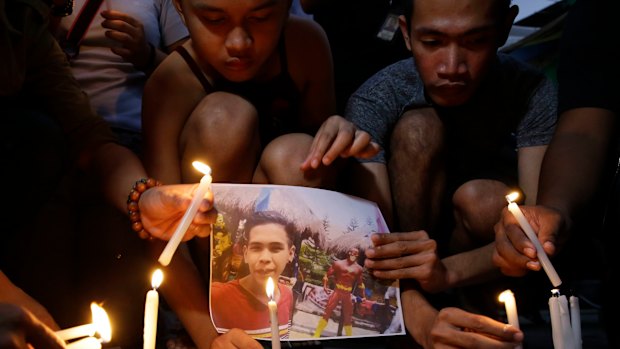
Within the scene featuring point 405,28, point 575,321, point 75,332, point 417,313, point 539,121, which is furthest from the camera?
point 405,28

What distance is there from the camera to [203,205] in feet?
4.37

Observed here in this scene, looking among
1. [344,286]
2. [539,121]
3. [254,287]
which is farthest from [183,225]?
[539,121]

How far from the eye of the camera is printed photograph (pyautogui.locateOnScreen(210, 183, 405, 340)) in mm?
1443

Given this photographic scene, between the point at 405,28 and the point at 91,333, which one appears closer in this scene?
the point at 91,333

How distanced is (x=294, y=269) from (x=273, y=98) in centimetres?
55

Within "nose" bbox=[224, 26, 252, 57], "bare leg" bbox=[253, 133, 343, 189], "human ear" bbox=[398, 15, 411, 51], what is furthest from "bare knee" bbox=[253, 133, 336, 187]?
"human ear" bbox=[398, 15, 411, 51]

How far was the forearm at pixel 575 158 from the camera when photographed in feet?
5.39

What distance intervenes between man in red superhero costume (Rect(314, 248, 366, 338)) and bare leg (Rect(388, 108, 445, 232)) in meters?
0.28

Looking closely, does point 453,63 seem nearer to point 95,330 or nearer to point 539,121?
point 539,121

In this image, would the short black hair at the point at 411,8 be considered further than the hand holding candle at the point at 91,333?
Yes

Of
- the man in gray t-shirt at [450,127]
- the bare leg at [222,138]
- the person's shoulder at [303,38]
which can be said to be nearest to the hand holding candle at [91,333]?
the bare leg at [222,138]

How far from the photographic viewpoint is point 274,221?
4.93 ft

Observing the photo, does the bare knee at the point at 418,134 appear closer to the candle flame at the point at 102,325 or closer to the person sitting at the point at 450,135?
the person sitting at the point at 450,135

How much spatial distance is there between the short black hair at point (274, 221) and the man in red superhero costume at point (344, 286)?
4.2 inches
